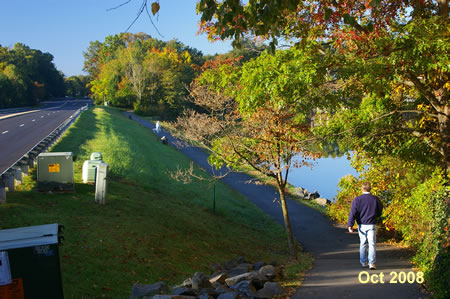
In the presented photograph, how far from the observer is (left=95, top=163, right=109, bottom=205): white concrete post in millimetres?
15359

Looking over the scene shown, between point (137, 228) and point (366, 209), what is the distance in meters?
7.98

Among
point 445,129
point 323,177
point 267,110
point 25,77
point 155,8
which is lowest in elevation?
point 323,177

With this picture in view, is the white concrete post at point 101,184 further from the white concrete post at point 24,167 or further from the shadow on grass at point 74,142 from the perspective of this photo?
the shadow on grass at point 74,142

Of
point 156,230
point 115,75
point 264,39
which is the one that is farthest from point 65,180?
point 115,75

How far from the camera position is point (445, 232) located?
716 centimetres

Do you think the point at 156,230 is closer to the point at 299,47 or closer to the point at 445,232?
the point at 299,47

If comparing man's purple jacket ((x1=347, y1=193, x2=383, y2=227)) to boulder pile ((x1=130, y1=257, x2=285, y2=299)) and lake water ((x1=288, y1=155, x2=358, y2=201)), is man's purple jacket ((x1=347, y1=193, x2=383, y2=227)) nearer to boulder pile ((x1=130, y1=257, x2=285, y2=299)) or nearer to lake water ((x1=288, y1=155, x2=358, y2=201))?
boulder pile ((x1=130, y1=257, x2=285, y2=299))

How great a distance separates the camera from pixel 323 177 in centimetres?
4416

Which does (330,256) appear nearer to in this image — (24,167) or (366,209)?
(366,209)

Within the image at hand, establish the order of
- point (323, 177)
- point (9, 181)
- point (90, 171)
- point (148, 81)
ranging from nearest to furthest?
point (9, 181)
point (90, 171)
point (323, 177)
point (148, 81)

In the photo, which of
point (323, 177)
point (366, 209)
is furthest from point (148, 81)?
point (366, 209)

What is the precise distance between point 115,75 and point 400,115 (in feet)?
236

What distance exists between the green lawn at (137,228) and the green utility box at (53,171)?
0.43m

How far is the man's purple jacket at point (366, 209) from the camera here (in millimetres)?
8516
